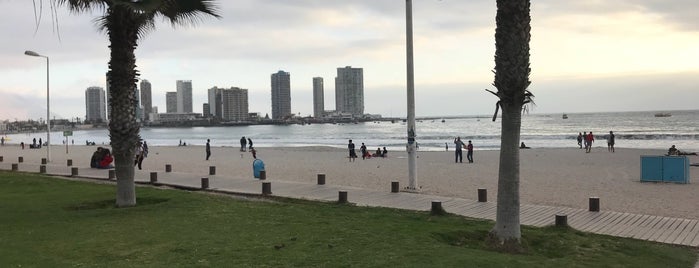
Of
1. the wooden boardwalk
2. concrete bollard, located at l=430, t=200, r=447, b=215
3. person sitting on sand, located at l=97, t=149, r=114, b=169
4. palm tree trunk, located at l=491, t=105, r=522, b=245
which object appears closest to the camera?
palm tree trunk, located at l=491, t=105, r=522, b=245

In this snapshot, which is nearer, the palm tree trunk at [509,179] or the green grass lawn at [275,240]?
the green grass lawn at [275,240]

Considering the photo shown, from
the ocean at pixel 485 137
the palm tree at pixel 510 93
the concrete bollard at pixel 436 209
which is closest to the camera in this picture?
the palm tree at pixel 510 93

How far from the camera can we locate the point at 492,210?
450 inches

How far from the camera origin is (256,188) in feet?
49.7

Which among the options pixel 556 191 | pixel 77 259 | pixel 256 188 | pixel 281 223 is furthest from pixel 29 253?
pixel 556 191

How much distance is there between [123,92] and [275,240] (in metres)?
5.09

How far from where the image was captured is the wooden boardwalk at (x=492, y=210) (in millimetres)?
9160

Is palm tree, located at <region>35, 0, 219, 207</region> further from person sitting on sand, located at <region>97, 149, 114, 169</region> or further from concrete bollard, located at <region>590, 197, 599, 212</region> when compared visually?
person sitting on sand, located at <region>97, 149, 114, 169</region>

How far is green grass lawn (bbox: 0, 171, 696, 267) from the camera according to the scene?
608cm

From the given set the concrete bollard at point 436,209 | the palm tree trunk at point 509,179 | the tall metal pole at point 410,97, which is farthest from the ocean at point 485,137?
the palm tree trunk at point 509,179

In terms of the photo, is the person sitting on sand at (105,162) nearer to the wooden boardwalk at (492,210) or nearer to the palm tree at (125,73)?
the wooden boardwalk at (492,210)

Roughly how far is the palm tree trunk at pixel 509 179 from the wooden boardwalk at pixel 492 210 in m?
2.85

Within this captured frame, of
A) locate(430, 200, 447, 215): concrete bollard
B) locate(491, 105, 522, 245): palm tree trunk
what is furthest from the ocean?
locate(491, 105, 522, 245): palm tree trunk

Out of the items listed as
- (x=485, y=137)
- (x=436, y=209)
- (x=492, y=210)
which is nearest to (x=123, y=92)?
(x=436, y=209)
